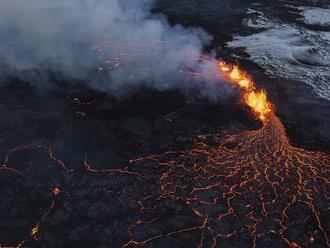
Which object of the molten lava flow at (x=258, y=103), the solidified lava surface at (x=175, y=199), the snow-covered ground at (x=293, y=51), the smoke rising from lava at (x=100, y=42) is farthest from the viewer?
the snow-covered ground at (x=293, y=51)

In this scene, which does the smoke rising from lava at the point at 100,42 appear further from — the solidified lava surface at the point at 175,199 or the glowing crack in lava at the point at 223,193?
the solidified lava surface at the point at 175,199

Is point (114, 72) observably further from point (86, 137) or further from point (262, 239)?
point (262, 239)

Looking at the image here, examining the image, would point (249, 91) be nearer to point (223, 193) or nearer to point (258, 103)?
point (258, 103)

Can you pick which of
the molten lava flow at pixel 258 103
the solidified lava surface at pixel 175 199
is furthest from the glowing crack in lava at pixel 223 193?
the molten lava flow at pixel 258 103

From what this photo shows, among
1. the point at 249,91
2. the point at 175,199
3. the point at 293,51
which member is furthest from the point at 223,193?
the point at 293,51

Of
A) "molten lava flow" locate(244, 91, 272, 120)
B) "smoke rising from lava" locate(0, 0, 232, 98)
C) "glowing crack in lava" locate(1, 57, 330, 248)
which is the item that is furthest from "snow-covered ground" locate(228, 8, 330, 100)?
"glowing crack in lava" locate(1, 57, 330, 248)

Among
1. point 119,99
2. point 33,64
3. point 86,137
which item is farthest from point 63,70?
point 86,137
